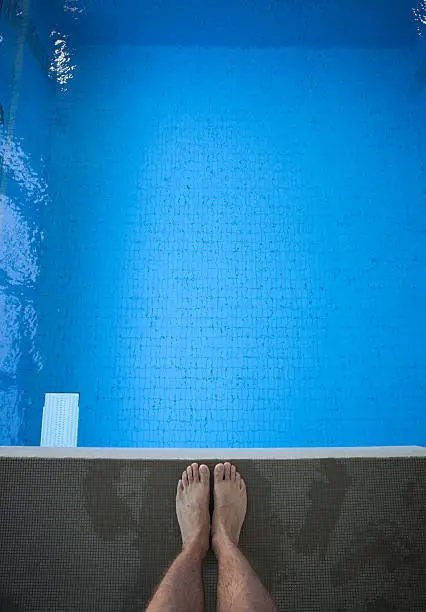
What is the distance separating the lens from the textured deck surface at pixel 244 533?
132cm

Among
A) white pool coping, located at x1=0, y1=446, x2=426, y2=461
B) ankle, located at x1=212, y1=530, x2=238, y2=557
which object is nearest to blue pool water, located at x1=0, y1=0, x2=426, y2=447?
white pool coping, located at x1=0, y1=446, x2=426, y2=461

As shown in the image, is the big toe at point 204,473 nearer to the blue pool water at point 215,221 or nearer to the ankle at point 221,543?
the ankle at point 221,543

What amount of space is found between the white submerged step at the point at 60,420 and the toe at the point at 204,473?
4.48 ft

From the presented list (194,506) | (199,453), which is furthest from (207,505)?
(199,453)

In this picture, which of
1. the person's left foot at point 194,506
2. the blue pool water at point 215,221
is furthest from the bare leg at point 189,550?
the blue pool water at point 215,221

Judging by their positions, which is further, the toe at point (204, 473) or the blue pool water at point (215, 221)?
the blue pool water at point (215, 221)

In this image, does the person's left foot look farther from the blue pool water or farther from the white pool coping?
the blue pool water

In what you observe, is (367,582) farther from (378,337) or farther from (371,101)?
(371,101)

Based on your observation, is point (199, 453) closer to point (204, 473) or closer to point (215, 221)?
point (204, 473)

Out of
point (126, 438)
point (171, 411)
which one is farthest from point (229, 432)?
point (126, 438)

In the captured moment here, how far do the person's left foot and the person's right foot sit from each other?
26mm

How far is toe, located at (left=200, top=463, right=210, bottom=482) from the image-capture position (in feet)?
4.74

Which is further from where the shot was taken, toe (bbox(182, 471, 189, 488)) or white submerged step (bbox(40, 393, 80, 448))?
white submerged step (bbox(40, 393, 80, 448))

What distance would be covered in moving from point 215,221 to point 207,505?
2037mm
